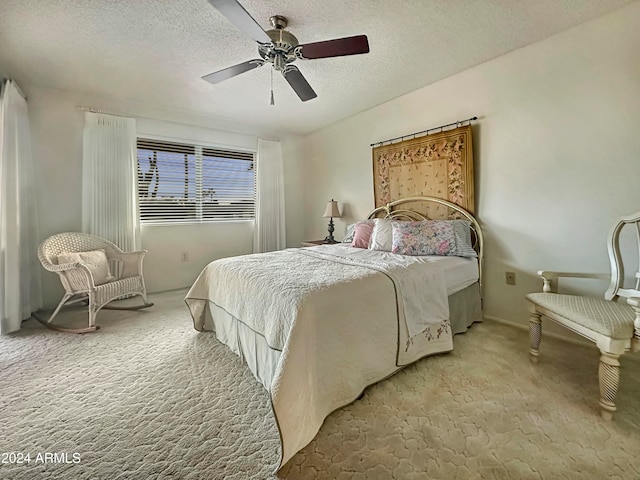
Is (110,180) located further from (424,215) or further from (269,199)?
(424,215)

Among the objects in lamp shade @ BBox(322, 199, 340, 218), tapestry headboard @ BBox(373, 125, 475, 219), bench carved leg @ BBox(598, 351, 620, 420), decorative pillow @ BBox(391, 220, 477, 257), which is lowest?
bench carved leg @ BBox(598, 351, 620, 420)

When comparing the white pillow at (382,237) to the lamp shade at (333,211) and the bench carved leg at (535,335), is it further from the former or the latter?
the bench carved leg at (535,335)

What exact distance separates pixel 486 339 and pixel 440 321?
0.61 metres

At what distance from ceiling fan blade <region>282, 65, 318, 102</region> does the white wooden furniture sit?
2.33 metres

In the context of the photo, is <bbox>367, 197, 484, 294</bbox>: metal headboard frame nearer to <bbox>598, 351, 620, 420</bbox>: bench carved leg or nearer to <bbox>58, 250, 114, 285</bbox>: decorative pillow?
<bbox>598, 351, 620, 420</bbox>: bench carved leg

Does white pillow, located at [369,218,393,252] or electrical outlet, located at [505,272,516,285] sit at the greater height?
white pillow, located at [369,218,393,252]

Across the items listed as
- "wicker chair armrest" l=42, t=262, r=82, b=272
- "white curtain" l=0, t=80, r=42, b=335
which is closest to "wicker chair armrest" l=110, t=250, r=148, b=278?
"wicker chair armrest" l=42, t=262, r=82, b=272

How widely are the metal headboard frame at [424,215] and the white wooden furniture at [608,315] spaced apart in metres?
0.73

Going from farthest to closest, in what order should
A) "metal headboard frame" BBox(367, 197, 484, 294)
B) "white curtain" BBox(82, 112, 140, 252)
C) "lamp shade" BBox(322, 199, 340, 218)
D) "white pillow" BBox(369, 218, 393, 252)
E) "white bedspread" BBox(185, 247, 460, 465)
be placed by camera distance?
1. "lamp shade" BBox(322, 199, 340, 218)
2. "white curtain" BBox(82, 112, 140, 252)
3. "white pillow" BBox(369, 218, 393, 252)
4. "metal headboard frame" BBox(367, 197, 484, 294)
5. "white bedspread" BBox(185, 247, 460, 465)

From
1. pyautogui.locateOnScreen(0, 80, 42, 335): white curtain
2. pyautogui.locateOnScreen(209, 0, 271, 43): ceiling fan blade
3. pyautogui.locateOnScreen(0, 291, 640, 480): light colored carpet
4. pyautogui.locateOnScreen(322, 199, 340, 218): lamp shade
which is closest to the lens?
pyautogui.locateOnScreen(0, 291, 640, 480): light colored carpet

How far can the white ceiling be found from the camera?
1942 millimetres

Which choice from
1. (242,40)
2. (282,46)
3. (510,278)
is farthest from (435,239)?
(242,40)

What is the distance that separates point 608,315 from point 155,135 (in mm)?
4773

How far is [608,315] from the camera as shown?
5.17 ft
